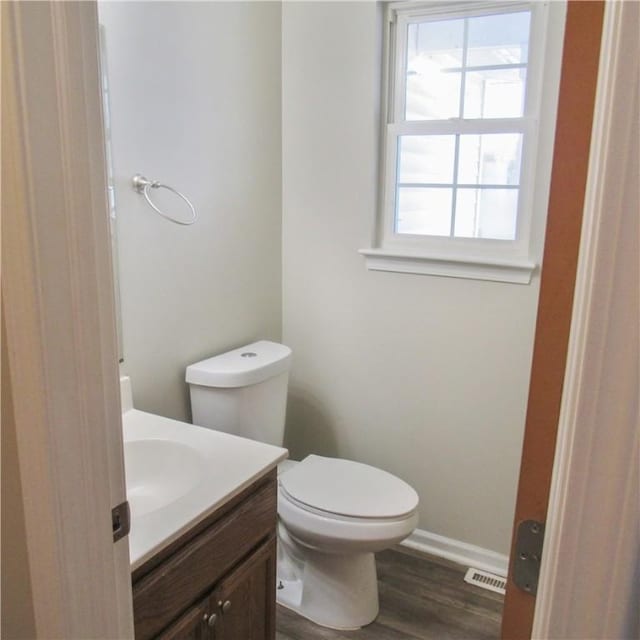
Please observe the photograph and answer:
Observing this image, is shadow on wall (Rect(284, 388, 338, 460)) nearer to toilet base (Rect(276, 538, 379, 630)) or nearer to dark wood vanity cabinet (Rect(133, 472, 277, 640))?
toilet base (Rect(276, 538, 379, 630))

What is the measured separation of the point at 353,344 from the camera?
2.48 m

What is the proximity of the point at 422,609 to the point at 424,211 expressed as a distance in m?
1.42

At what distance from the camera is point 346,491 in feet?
6.56

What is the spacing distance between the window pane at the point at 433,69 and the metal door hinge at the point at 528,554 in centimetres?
180

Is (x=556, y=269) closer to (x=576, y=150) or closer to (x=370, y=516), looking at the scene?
(x=576, y=150)

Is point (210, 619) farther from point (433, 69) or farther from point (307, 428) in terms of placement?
point (433, 69)

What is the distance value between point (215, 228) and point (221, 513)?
3.59 ft

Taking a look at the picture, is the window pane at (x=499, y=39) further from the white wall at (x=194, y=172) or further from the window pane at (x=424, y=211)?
the white wall at (x=194, y=172)

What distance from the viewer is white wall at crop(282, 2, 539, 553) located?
2.22 metres

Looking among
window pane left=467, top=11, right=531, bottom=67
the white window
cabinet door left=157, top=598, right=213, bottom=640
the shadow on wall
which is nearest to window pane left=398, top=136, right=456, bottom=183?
the white window

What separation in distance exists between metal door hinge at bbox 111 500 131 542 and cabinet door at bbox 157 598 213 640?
0.41 metres

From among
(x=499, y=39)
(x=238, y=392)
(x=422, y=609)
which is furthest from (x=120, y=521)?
(x=499, y=39)

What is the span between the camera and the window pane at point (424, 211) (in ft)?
Result: 7.52

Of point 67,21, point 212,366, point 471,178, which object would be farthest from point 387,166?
point 67,21
